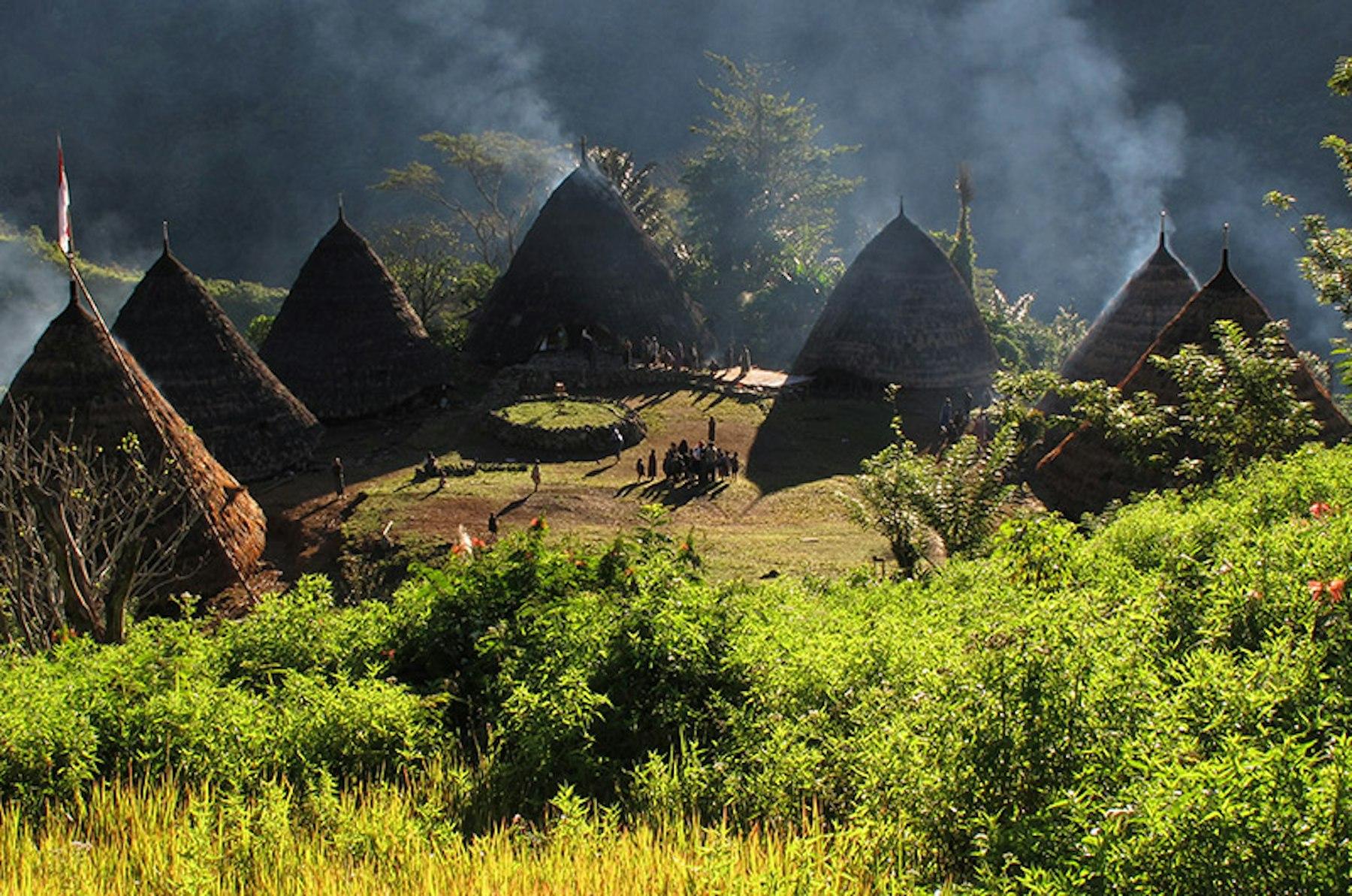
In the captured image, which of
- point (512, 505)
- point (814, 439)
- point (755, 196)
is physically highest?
point (755, 196)

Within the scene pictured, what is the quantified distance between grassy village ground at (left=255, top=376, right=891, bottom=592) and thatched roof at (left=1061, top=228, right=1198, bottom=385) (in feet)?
14.4

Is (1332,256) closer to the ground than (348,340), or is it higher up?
closer to the ground

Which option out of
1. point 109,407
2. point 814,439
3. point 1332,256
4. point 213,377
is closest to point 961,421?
point 814,439

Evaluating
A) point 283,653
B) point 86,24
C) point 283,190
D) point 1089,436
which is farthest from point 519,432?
point 86,24

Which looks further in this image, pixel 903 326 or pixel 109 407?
pixel 903 326

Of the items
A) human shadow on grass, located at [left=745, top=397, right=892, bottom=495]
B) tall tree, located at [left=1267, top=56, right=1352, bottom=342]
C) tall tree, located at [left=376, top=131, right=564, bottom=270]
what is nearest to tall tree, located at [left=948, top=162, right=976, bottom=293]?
human shadow on grass, located at [left=745, top=397, right=892, bottom=495]

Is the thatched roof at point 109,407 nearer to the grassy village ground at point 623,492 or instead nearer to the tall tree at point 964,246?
the grassy village ground at point 623,492

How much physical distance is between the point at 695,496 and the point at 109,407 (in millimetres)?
8878

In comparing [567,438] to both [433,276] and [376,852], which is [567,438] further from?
[376,852]

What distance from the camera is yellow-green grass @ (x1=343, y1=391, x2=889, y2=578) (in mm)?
15094

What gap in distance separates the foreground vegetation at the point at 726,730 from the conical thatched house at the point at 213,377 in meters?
11.4

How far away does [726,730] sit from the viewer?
6.16 m

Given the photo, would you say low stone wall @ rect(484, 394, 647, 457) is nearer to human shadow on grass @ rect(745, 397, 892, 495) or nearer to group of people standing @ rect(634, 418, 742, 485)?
group of people standing @ rect(634, 418, 742, 485)

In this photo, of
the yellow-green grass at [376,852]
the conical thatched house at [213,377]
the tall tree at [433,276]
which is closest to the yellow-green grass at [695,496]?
the conical thatched house at [213,377]
